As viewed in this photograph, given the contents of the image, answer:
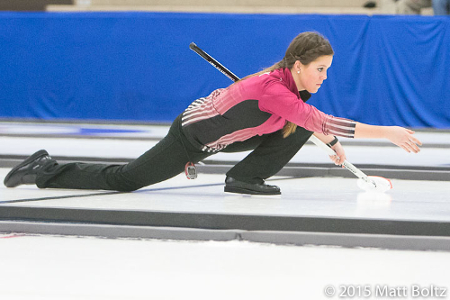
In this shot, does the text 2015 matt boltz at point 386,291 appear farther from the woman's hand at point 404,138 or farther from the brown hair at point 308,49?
the brown hair at point 308,49

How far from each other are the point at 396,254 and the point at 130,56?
5989 mm

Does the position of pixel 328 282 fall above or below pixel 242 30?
below

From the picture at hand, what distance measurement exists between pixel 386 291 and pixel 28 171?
1915 mm

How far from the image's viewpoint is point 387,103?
718cm

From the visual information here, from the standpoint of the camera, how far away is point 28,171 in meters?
2.94

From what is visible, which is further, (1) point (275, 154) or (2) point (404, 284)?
(1) point (275, 154)

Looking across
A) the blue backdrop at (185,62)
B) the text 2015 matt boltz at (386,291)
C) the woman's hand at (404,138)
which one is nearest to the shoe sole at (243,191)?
the woman's hand at (404,138)

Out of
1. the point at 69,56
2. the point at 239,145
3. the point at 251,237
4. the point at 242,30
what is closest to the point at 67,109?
the point at 69,56

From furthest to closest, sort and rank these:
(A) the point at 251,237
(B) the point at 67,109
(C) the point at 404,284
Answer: (B) the point at 67,109 → (A) the point at 251,237 → (C) the point at 404,284

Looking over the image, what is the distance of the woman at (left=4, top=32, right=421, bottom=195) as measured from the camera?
2.41 meters

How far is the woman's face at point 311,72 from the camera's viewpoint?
2.46 metres

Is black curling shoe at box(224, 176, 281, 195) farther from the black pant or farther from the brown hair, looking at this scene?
the brown hair

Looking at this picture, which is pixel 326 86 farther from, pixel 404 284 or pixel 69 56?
pixel 404 284

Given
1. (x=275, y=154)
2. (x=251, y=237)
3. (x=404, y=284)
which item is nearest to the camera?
(x=404, y=284)
